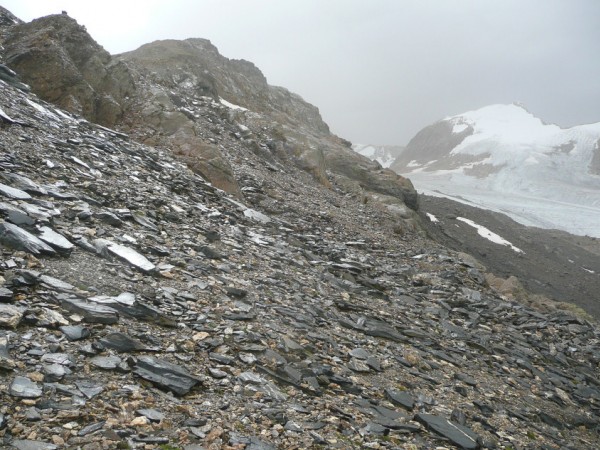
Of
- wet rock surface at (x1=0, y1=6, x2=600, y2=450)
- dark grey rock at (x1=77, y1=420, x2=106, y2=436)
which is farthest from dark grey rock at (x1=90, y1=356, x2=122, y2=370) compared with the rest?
dark grey rock at (x1=77, y1=420, x2=106, y2=436)

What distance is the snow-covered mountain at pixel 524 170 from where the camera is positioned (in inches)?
3046

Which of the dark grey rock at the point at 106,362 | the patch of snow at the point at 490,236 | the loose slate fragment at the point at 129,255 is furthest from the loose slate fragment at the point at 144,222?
the patch of snow at the point at 490,236


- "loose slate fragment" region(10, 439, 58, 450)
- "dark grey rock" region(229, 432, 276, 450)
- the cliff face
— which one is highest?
the cliff face

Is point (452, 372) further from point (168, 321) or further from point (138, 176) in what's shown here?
point (138, 176)

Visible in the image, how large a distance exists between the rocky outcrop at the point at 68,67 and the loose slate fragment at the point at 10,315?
16.5 metres

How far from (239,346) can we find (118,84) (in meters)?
21.0

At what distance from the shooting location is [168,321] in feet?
22.7

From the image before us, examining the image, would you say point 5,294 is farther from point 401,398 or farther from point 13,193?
point 401,398

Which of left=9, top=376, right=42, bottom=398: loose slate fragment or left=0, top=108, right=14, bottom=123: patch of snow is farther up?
left=0, top=108, right=14, bottom=123: patch of snow

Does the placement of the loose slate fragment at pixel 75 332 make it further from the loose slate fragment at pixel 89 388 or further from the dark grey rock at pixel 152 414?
the dark grey rock at pixel 152 414

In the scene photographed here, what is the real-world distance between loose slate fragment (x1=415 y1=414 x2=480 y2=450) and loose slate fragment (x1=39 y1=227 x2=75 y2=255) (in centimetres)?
680

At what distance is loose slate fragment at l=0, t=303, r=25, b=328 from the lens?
522 centimetres

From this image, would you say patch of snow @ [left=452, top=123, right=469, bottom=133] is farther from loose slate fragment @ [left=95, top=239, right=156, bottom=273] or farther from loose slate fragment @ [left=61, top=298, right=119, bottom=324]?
loose slate fragment @ [left=61, top=298, right=119, bottom=324]

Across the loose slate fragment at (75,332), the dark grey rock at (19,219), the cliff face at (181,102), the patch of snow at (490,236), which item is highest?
the cliff face at (181,102)
